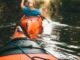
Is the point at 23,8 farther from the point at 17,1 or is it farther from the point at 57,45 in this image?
the point at 57,45

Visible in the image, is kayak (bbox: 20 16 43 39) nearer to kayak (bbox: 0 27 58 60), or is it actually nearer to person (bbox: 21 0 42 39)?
person (bbox: 21 0 42 39)

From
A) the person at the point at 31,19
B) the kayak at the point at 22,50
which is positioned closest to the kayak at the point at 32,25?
the person at the point at 31,19

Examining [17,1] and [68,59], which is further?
[17,1]

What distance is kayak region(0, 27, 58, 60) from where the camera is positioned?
153 inches

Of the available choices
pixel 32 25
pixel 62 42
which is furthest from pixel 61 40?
pixel 32 25

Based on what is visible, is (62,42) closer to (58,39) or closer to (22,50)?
(58,39)

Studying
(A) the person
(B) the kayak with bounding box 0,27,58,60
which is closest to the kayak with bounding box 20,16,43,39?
(A) the person

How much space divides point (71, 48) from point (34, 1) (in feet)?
1.97

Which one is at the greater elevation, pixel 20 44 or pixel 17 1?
pixel 17 1

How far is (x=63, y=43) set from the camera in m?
Answer: 4.21

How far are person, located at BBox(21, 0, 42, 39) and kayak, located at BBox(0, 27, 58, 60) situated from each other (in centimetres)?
14

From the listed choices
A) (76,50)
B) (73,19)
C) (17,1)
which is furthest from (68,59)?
(17,1)

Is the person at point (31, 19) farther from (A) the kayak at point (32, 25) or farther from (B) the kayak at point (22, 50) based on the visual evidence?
(B) the kayak at point (22, 50)

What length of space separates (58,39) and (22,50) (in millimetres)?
435
